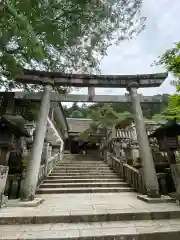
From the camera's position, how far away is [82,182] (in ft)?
23.1

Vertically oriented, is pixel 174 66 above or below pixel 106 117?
below

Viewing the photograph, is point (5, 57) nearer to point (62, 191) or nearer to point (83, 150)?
point (62, 191)

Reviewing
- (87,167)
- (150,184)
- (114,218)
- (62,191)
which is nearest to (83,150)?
(87,167)

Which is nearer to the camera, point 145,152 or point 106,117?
point 145,152

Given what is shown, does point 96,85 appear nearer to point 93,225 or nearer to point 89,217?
point 89,217

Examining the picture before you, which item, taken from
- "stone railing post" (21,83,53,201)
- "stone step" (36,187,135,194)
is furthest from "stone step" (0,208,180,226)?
"stone step" (36,187,135,194)

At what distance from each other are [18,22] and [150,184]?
5.37 metres

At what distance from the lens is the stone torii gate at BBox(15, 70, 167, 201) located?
4855 millimetres

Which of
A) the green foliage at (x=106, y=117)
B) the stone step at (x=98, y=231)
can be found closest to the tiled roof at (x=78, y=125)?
the green foliage at (x=106, y=117)

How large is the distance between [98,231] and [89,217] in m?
0.52

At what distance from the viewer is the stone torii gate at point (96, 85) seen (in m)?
4.86

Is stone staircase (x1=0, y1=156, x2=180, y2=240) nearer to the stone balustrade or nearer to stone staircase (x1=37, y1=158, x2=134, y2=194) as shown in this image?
the stone balustrade

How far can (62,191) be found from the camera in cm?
607

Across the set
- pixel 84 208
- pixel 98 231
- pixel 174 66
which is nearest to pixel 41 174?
pixel 84 208
